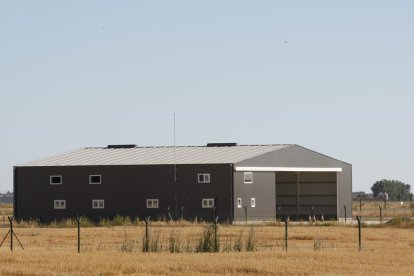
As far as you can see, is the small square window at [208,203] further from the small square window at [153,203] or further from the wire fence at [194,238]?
the wire fence at [194,238]

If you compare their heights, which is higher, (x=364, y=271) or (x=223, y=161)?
(x=223, y=161)

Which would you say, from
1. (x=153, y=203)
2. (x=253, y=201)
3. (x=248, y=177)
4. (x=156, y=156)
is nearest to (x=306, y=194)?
(x=253, y=201)

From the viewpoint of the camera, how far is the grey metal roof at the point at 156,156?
8562 cm

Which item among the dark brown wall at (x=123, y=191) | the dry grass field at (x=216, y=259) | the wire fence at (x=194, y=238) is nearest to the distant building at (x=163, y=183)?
the dark brown wall at (x=123, y=191)

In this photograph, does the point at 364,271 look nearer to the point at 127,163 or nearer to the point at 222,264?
the point at 222,264

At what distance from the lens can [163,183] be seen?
83875 mm

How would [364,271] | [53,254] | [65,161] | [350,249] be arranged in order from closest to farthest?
[364,271], [53,254], [350,249], [65,161]

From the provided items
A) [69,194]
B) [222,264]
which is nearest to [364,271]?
[222,264]

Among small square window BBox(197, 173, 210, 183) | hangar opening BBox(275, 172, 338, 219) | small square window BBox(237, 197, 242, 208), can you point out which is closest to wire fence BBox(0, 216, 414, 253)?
small square window BBox(237, 197, 242, 208)

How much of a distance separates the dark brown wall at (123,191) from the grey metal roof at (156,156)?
38.9 inches

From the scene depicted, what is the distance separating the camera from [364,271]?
114 feet

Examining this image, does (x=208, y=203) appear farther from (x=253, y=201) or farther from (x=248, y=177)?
(x=253, y=201)

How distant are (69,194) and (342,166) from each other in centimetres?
2241

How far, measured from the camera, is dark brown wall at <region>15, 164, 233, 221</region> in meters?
82.6
